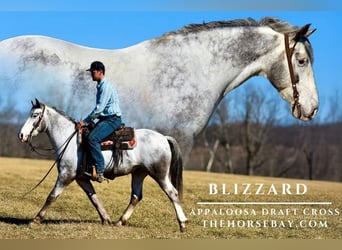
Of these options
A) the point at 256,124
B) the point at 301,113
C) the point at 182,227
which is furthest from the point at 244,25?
the point at 182,227

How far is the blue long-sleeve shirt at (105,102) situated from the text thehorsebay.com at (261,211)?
1458 mm

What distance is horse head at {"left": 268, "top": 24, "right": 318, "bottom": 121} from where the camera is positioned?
6492 millimetres

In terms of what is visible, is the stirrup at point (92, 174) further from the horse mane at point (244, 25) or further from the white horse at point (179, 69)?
the horse mane at point (244, 25)

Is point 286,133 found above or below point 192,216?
above

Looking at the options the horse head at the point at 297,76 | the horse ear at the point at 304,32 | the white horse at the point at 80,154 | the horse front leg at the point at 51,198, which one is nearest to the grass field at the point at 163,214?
the horse front leg at the point at 51,198

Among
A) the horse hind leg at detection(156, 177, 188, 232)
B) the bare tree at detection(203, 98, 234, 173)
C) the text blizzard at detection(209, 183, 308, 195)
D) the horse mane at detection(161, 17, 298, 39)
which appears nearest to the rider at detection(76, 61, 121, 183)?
the horse hind leg at detection(156, 177, 188, 232)

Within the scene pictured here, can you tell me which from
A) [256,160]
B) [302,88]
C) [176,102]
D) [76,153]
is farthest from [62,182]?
[256,160]

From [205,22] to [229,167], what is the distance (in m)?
3.02

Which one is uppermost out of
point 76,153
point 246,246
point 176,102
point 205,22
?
point 205,22

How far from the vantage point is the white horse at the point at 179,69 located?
21.1 ft

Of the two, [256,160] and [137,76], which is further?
[256,160]

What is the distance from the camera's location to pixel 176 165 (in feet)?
20.9

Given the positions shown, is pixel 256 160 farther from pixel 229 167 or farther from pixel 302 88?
pixel 302 88

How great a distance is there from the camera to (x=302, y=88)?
6.55m
